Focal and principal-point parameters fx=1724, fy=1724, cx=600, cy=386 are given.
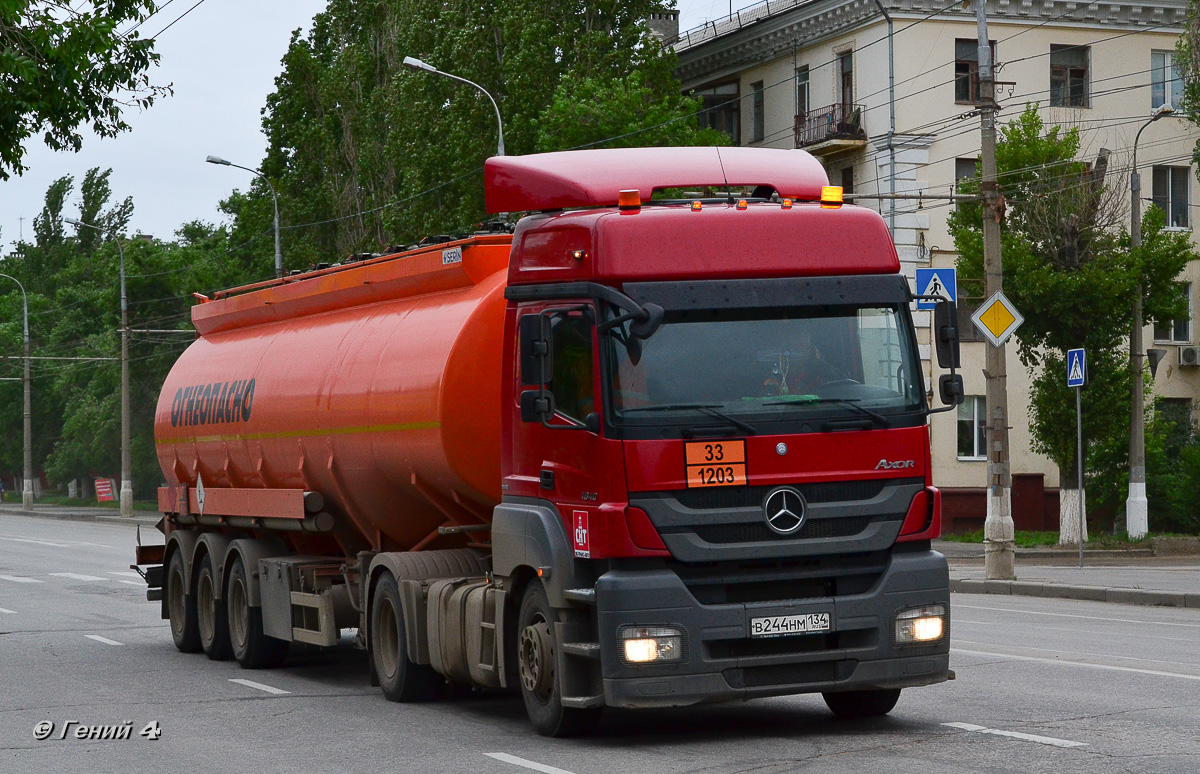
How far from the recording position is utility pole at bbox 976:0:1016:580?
2417 cm

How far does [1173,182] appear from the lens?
152 ft

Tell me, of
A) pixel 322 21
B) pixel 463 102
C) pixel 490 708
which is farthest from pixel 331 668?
pixel 322 21

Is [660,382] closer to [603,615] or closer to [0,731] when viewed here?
[603,615]

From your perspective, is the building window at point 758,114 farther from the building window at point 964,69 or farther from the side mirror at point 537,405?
the side mirror at point 537,405

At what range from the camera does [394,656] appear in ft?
42.1

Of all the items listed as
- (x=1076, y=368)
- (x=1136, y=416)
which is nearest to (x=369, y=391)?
(x=1076, y=368)

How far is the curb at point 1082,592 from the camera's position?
22031 mm

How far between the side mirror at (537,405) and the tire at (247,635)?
6365 mm

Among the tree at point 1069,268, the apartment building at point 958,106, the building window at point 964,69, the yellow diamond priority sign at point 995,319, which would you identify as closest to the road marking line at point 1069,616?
the yellow diamond priority sign at point 995,319

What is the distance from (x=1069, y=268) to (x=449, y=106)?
18.1 meters

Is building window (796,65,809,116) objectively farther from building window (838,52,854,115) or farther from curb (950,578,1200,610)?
curb (950,578,1200,610)

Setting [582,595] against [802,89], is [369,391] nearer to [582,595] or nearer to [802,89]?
[582,595]

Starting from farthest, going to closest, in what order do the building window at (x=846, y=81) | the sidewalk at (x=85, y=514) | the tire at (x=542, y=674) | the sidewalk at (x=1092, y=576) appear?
the sidewalk at (x=85, y=514), the building window at (x=846, y=81), the sidewalk at (x=1092, y=576), the tire at (x=542, y=674)

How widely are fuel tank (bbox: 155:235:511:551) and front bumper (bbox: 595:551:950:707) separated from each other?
95.8 inches
